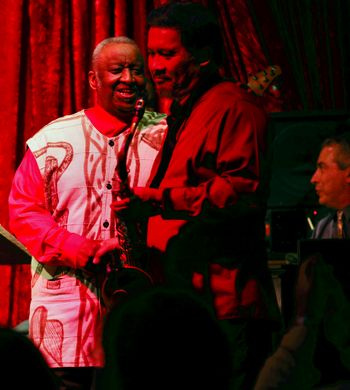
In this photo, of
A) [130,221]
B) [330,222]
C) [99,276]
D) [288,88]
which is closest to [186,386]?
[130,221]

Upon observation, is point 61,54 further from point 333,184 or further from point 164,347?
point 164,347

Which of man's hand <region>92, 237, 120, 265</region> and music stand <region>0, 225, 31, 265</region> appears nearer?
music stand <region>0, 225, 31, 265</region>

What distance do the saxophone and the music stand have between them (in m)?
0.26

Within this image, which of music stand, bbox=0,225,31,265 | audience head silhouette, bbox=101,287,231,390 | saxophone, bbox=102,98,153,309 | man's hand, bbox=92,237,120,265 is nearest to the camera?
audience head silhouette, bbox=101,287,231,390

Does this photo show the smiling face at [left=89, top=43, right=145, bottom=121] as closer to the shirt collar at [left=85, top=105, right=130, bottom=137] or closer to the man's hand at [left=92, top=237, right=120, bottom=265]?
the shirt collar at [left=85, top=105, right=130, bottom=137]

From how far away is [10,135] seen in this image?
4594 millimetres

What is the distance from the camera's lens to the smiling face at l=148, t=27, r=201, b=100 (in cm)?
229

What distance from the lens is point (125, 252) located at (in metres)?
2.62

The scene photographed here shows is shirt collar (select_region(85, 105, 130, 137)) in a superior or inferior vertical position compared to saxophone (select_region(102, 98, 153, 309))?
superior

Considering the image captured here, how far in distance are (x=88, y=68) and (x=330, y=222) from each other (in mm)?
1573

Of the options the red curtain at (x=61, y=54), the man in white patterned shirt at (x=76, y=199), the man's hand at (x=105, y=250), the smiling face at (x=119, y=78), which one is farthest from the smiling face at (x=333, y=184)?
the man's hand at (x=105, y=250)

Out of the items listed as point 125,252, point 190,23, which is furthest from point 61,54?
point 190,23

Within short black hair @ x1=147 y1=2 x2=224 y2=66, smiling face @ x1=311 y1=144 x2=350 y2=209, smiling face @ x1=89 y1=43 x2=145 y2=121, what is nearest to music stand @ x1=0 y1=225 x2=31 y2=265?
smiling face @ x1=89 y1=43 x2=145 y2=121

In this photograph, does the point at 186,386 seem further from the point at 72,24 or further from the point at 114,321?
the point at 72,24
